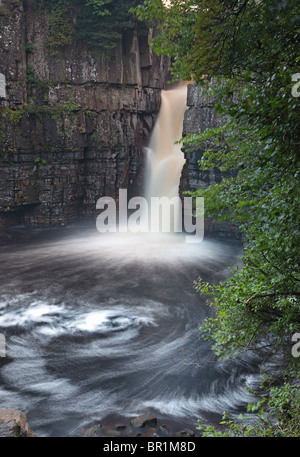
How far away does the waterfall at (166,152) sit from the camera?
2474 cm

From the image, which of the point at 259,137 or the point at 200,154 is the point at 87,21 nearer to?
the point at 200,154

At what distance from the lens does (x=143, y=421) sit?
6992mm

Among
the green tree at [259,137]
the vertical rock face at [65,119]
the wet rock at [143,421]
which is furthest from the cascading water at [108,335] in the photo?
the vertical rock face at [65,119]

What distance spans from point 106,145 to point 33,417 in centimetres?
1884

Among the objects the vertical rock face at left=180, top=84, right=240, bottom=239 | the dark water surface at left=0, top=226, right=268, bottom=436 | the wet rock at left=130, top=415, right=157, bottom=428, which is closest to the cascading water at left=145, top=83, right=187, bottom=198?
the vertical rock face at left=180, top=84, right=240, bottom=239

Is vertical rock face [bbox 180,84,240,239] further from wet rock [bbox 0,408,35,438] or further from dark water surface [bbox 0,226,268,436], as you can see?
wet rock [bbox 0,408,35,438]

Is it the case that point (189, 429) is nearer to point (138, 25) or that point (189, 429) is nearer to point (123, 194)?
point (123, 194)

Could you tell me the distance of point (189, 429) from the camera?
6.90m

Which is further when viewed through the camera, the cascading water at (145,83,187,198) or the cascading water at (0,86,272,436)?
the cascading water at (145,83,187,198)

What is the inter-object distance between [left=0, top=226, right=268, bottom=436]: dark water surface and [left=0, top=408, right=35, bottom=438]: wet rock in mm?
1696

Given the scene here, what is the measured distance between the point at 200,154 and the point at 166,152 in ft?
16.0

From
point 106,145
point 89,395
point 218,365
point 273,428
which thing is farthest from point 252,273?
point 106,145

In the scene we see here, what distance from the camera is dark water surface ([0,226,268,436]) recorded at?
785 cm

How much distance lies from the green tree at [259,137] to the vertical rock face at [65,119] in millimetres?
15789
